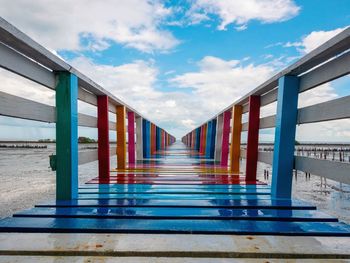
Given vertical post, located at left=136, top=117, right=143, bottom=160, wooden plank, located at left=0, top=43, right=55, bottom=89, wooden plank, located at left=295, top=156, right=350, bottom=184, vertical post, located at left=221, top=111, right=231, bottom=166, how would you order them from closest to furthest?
1. wooden plank, located at left=0, top=43, right=55, bottom=89
2. wooden plank, located at left=295, top=156, right=350, bottom=184
3. vertical post, located at left=221, top=111, right=231, bottom=166
4. vertical post, located at left=136, top=117, right=143, bottom=160

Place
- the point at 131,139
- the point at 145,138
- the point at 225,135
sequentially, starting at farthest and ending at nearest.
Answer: the point at 145,138, the point at 131,139, the point at 225,135

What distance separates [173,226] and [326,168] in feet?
4.98

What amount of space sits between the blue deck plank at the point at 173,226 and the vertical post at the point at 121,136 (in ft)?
12.7

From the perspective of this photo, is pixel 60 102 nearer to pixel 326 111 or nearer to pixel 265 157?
pixel 326 111

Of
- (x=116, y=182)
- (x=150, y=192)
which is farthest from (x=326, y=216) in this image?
(x=116, y=182)

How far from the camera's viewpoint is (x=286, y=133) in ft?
10.6

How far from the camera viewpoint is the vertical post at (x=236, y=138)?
570cm

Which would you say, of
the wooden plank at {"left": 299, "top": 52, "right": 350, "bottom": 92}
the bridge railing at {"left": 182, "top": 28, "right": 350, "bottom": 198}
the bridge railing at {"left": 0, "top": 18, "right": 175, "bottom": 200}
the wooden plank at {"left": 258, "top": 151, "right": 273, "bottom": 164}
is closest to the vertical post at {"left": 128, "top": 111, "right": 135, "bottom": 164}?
the bridge railing at {"left": 0, "top": 18, "right": 175, "bottom": 200}

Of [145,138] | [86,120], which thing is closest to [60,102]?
[86,120]

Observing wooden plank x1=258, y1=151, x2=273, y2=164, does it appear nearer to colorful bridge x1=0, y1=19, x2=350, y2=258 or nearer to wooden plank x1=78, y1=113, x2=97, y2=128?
colorful bridge x1=0, y1=19, x2=350, y2=258

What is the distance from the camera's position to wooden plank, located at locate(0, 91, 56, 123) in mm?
2254

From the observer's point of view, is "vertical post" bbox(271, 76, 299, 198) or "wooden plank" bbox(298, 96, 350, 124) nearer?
"wooden plank" bbox(298, 96, 350, 124)

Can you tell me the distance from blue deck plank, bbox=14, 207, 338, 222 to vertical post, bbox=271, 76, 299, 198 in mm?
683

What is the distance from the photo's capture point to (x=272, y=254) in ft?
5.66
